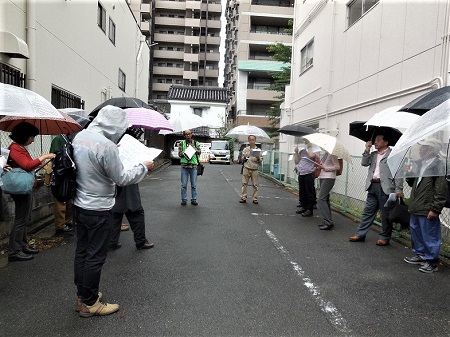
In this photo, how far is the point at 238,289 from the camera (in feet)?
12.1

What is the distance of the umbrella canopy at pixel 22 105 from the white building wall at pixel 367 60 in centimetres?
615

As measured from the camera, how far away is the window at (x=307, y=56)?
13.7 meters

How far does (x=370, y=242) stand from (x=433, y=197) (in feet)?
5.43

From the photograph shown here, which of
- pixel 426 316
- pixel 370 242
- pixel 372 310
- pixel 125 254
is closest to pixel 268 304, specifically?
pixel 372 310

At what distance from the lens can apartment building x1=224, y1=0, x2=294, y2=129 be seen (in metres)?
34.5

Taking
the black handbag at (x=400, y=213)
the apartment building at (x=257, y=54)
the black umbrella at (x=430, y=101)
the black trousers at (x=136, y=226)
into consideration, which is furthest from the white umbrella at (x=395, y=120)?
the apartment building at (x=257, y=54)

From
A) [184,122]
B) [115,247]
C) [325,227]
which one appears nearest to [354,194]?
[325,227]

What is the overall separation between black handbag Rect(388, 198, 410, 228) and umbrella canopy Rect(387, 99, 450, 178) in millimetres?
1171

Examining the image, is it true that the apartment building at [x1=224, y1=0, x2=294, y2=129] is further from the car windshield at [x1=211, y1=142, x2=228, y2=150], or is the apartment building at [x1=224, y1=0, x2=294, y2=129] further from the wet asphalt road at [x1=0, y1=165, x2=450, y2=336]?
the wet asphalt road at [x1=0, y1=165, x2=450, y2=336]

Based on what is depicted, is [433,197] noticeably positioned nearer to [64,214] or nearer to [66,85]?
[64,214]

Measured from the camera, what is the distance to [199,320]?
9.94 feet

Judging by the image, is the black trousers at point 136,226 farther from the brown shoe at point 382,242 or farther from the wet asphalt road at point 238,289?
the brown shoe at point 382,242

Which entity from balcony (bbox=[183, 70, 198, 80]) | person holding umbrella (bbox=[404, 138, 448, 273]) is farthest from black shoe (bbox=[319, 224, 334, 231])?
balcony (bbox=[183, 70, 198, 80])

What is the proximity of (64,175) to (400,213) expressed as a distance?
4491mm
